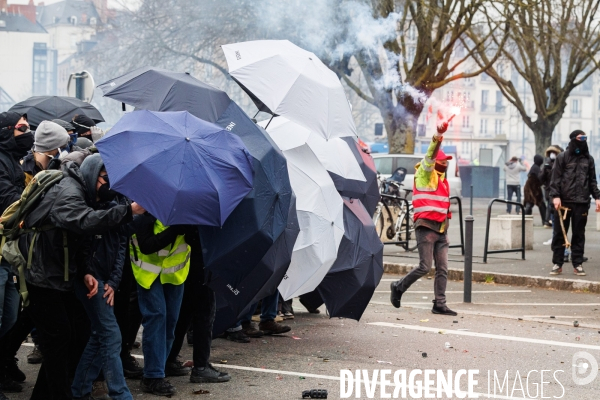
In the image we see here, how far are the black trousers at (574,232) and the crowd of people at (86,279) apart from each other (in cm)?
782

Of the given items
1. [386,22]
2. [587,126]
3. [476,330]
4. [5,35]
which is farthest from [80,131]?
[587,126]

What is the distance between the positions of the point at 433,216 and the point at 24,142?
4709 mm

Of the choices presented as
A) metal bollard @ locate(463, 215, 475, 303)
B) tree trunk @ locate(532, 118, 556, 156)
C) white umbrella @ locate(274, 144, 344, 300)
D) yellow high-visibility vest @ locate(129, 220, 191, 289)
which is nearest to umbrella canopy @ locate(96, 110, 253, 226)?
yellow high-visibility vest @ locate(129, 220, 191, 289)

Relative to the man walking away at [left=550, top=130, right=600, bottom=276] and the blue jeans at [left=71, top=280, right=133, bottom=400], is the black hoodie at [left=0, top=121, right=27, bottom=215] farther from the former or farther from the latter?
the man walking away at [left=550, top=130, right=600, bottom=276]

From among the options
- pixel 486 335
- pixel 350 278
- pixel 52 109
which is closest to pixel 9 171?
pixel 52 109

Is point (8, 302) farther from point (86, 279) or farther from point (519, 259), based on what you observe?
point (519, 259)

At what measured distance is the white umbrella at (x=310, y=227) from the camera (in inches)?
301

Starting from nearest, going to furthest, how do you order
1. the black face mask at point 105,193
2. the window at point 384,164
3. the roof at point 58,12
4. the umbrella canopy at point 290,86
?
the black face mask at point 105,193 → the umbrella canopy at point 290,86 → the window at point 384,164 → the roof at point 58,12

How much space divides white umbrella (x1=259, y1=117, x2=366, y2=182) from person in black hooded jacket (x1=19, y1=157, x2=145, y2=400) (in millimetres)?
2546

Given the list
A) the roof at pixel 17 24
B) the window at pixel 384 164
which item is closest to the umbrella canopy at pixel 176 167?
the window at pixel 384 164

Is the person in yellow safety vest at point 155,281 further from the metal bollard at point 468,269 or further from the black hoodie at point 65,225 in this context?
the metal bollard at point 468,269

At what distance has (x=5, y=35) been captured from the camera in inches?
Result: 2721

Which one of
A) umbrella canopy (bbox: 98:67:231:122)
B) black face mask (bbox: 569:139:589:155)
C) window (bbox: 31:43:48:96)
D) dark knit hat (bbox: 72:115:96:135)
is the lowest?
dark knit hat (bbox: 72:115:96:135)

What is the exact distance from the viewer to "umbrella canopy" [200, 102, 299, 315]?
625 cm
